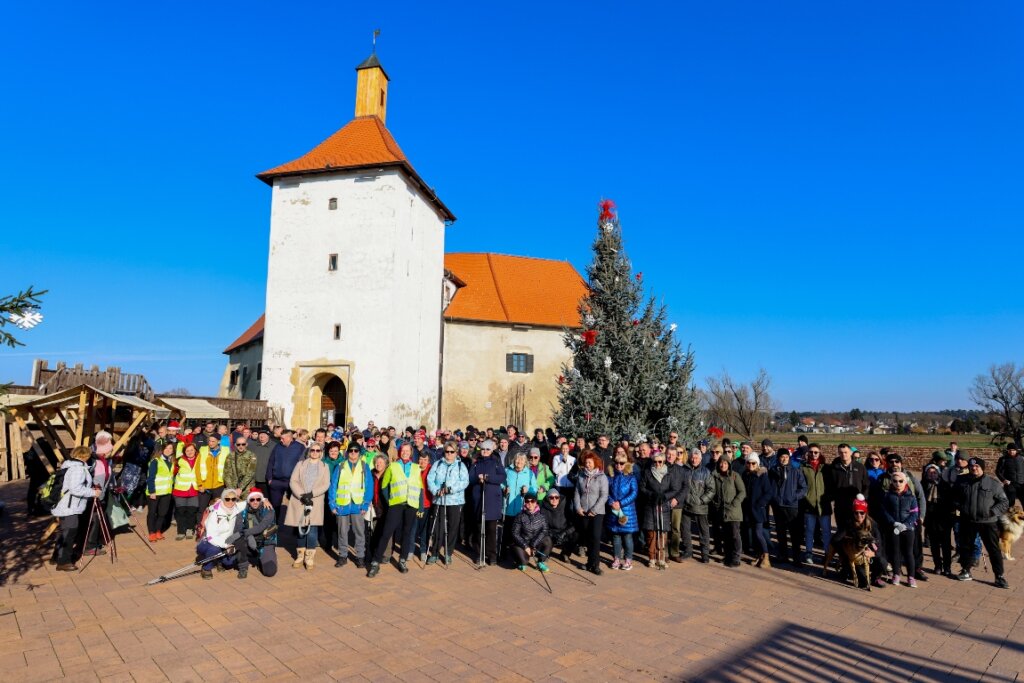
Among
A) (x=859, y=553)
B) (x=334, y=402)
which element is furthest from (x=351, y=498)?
(x=334, y=402)

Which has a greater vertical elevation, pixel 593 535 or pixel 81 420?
pixel 81 420

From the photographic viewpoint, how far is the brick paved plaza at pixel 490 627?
5426 millimetres

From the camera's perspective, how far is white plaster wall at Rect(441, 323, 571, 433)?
102 ft

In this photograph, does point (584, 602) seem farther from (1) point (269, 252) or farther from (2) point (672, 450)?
(1) point (269, 252)

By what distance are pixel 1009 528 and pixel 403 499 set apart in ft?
27.5

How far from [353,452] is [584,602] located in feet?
12.4

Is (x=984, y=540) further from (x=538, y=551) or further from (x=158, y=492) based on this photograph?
(x=158, y=492)

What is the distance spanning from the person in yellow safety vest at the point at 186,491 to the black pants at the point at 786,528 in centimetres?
911

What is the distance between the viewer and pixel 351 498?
9062mm

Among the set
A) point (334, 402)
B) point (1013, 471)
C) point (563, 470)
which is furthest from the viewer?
point (334, 402)

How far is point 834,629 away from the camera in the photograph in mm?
6695

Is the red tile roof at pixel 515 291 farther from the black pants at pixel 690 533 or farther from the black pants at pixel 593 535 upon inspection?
the black pants at pixel 593 535

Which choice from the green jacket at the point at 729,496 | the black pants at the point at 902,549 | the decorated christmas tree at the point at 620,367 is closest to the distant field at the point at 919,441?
the decorated christmas tree at the point at 620,367

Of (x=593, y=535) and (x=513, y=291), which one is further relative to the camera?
(x=513, y=291)
